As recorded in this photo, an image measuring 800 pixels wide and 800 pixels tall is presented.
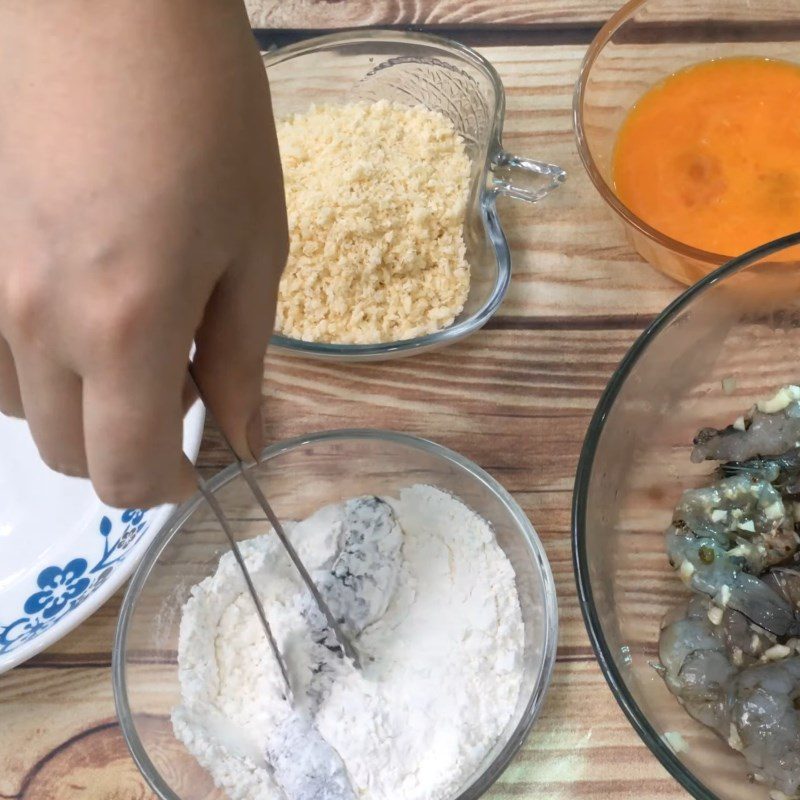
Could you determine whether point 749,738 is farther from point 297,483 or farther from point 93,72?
point 93,72

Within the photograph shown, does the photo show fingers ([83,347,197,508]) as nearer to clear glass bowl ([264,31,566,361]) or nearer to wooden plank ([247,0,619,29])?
clear glass bowl ([264,31,566,361])

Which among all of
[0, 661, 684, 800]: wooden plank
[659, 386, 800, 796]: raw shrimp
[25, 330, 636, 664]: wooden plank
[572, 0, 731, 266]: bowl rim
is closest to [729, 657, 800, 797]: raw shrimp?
[659, 386, 800, 796]: raw shrimp

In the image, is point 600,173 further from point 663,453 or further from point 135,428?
point 135,428

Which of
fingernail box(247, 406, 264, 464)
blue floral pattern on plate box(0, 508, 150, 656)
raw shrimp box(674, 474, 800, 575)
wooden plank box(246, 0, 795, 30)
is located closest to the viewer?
fingernail box(247, 406, 264, 464)

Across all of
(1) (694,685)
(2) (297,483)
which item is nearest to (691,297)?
(1) (694,685)

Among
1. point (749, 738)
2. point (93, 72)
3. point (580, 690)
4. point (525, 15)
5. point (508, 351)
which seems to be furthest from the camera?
point (525, 15)

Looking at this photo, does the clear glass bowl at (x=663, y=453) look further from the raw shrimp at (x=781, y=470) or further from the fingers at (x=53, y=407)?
the fingers at (x=53, y=407)
